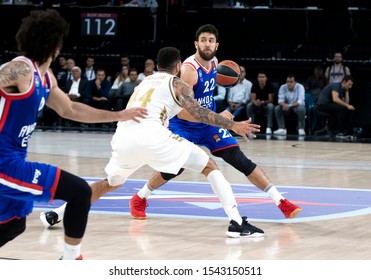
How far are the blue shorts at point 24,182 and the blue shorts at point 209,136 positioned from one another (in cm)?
336

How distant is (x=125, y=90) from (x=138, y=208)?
11.5 meters

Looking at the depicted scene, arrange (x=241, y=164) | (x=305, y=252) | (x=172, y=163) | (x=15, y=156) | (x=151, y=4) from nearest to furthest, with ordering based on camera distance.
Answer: (x=15, y=156), (x=305, y=252), (x=172, y=163), (x=241, y=164), (x=151, y=4)

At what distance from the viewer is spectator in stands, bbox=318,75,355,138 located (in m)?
19.2

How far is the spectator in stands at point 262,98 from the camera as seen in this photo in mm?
19734

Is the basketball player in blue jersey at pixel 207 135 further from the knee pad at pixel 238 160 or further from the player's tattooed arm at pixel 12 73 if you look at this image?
the player's tattooed arm at pixel 12 73

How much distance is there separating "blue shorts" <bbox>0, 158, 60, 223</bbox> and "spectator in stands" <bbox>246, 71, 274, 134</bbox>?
46.6 feet

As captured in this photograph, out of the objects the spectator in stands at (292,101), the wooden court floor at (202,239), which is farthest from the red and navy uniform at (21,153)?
the spectator in stands at (292,101)

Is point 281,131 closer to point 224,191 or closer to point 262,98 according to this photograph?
point 262,98

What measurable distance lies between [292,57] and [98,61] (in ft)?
15.8

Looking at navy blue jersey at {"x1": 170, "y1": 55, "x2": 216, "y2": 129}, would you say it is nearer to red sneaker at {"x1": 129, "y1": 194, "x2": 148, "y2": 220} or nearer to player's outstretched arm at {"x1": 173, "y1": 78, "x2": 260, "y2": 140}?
red sneaker at {"x1": 129, "y1": 194, "x2": 148, "y2": 220}

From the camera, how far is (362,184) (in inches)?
465

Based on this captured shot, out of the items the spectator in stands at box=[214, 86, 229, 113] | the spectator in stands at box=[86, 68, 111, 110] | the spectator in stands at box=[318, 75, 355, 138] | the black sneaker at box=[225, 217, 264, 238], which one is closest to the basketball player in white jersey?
the black sneaker at box=[225, 217, 264, 238]
